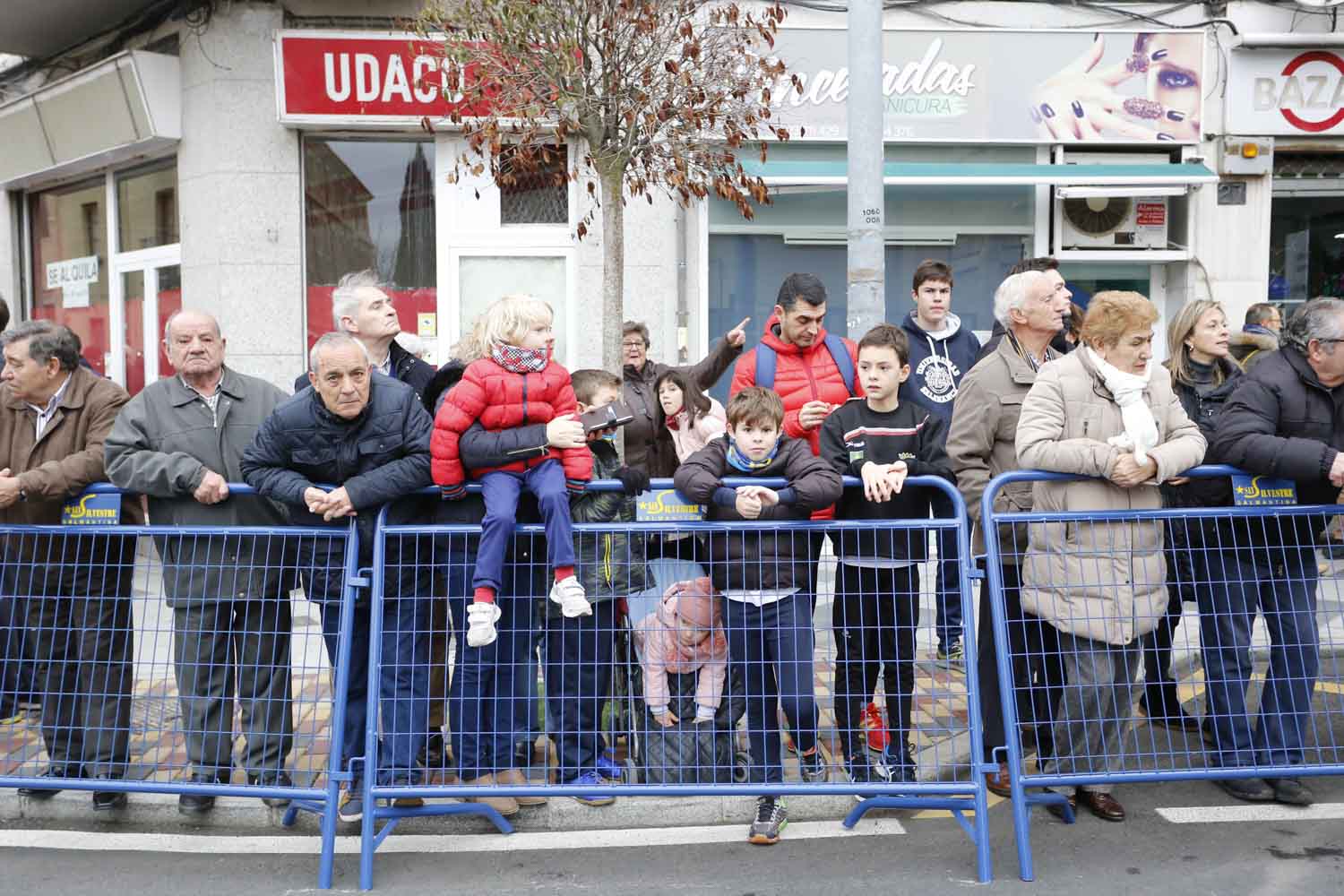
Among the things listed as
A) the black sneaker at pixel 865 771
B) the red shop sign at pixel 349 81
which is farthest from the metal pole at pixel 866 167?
the red shop sign at pixel 349 81

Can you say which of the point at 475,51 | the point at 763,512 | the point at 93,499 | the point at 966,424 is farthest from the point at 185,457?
the point at 966,424

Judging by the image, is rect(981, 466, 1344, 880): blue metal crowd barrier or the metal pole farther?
the metal pole

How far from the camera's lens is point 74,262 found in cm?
1188

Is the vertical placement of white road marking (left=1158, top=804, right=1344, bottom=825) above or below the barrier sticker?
below

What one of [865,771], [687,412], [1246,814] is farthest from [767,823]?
[687,412]

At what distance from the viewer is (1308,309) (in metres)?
4.51

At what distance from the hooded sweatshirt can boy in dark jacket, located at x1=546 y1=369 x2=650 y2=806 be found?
2.17m

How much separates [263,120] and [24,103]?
127 inches

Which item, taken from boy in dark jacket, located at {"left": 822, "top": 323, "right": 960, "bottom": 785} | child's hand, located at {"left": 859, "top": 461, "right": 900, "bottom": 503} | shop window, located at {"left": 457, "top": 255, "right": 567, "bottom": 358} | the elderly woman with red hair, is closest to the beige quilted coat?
the elderly woman with red hair

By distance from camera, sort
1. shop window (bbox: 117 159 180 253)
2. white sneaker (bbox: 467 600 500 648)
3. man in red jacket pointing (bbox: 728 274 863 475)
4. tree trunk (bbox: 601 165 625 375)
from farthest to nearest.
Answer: shop window (bbox: 117 159 180 253), tree trunk (bbox: 601 165 625 375), man in red jacket pointing (bbox: 728 274 863 475), white sneaker (bbox: 467 600 500 648)

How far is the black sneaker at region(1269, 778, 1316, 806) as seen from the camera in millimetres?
4387

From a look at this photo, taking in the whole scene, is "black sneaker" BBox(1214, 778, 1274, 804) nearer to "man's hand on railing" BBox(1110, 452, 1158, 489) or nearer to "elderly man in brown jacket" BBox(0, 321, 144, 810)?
"man's hand on railing" BBox(1110, 452, 1158, 489)

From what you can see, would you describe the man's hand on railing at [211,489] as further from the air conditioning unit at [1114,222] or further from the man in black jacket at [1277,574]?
the air conditioning unit at [1114,222]

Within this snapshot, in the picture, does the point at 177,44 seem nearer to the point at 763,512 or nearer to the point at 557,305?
the point at 557,305
